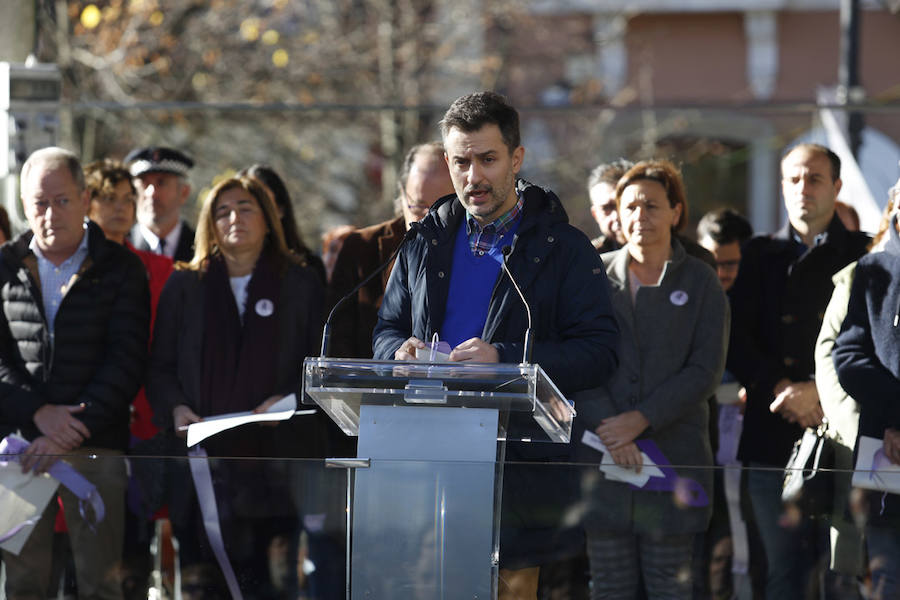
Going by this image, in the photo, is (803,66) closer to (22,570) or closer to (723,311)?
(723,311)

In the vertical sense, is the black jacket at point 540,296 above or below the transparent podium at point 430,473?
above

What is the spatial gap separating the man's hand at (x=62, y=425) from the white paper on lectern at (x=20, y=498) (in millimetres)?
1167

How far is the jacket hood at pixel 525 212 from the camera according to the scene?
3.95 meters

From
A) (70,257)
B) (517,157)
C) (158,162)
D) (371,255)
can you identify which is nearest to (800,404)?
(371,255)

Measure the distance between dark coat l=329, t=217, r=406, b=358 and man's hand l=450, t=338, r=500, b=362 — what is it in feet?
6.17

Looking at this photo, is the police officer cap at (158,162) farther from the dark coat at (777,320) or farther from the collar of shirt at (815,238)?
the collar of shirt at (815,238)

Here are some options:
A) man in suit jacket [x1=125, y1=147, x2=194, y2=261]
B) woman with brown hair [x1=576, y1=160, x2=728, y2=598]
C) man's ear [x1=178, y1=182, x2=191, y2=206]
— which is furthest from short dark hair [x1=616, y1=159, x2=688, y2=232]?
man's ear [x1=178, y1=182, x2=191, y2=206]

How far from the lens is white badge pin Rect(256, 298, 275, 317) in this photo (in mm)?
5648

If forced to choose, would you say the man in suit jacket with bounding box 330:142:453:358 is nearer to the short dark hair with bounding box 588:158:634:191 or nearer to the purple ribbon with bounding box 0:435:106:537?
the short dark hair with bounding box 588:158:634:191

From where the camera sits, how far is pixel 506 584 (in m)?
3.62

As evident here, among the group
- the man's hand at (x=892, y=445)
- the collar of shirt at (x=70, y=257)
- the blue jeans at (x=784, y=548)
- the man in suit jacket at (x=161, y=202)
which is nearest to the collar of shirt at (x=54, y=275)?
the collar of shirt at (x=70, y=257)

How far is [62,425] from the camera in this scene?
5320mm

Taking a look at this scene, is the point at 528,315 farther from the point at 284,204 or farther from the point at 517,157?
the point at 284,204

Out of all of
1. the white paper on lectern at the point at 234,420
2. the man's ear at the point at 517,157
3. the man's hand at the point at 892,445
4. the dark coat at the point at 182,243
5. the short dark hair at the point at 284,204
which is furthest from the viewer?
the dark coat at the point at 182,243
